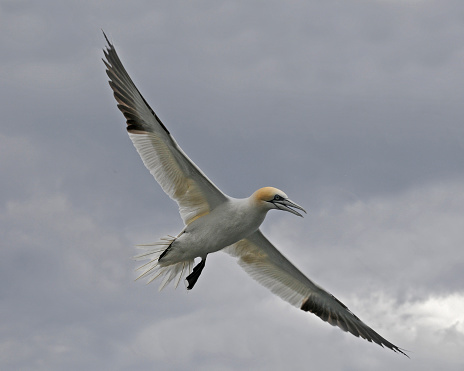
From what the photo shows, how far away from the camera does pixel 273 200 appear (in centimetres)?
1505

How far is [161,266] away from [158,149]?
→ 286 cm

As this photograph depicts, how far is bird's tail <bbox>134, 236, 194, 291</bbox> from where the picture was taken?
16297 millimetres

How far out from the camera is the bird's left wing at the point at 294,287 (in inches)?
706

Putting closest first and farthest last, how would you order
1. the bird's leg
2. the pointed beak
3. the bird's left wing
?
1. the pointed beak
2. the bird's leg
3. the bird's left wing

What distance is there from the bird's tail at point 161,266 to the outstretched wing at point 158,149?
118 centimetres

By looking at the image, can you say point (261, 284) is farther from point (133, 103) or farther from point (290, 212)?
point (133, 103)

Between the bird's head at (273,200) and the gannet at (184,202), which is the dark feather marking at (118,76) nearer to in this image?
the gannet at (184,202)

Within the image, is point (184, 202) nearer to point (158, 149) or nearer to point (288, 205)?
point (158, 149)

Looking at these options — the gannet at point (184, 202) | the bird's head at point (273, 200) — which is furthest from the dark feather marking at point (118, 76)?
the bird's head at point (273, 200)

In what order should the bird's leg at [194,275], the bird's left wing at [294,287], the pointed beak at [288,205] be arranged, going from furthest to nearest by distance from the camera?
the bird's left wing at [294,287] < the bird's leg at [194,275] < the pointed beak at [288,205]

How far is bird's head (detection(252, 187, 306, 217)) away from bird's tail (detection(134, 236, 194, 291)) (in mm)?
2276

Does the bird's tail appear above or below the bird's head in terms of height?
below

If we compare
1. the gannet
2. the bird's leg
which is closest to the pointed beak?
the gannet

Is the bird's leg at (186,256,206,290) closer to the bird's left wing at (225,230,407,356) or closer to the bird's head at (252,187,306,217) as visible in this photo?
the bird's left wing at (225,230,407,356)
